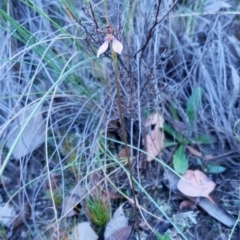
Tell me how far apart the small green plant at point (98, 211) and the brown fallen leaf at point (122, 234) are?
5 centimetres

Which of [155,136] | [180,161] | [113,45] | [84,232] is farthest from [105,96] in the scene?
[113,45]

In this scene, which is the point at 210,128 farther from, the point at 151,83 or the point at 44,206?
the point at 44,206

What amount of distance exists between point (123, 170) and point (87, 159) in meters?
0.11

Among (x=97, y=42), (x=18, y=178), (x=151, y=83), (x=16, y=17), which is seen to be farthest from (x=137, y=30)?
(x=18, y=178)

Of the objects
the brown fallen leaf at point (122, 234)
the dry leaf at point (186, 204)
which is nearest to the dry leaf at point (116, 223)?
the brown fallen leaf at point (122, 234)

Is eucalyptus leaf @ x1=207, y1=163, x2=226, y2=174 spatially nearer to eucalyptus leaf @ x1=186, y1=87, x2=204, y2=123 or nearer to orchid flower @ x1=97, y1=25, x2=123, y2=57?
eucalyptus leaf @ x1=186, y1=87, x2=204, y2=123

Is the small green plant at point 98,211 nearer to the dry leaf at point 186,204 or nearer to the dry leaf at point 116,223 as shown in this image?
the dry leaf at point 116,223

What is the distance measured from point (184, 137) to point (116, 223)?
1.10 feet

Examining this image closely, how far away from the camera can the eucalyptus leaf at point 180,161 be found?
1.40 m

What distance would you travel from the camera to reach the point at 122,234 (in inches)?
51.2

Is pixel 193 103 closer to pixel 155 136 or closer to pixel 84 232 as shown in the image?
pixel 155 136

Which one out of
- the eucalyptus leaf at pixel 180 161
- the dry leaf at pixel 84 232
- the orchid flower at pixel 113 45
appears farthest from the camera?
the eucalyptus leaf at pixel 180 161

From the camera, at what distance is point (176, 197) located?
1.38 metres

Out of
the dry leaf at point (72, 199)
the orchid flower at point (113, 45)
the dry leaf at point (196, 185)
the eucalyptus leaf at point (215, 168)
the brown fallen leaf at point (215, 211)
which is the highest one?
the orchid flower at point (113, 45)
